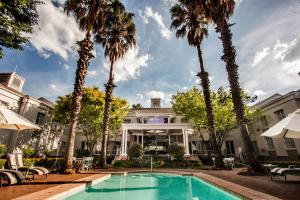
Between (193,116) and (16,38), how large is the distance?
820 inches

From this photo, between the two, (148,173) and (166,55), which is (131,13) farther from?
(148,173)

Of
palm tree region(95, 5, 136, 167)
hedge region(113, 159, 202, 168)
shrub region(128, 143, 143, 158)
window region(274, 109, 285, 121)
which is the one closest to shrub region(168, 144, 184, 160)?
hedge region(113, 159, 202, 168)

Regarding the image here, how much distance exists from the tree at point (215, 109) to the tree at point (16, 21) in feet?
64.0

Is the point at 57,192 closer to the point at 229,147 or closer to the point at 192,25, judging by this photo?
the point at 192,25

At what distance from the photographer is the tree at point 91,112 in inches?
930

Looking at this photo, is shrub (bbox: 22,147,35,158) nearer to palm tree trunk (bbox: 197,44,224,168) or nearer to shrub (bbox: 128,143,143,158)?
shrub (bbox: 128,143,143,158)

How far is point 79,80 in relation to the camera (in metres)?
14.4

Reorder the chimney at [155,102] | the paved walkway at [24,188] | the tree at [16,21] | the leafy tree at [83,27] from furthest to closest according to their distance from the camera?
1. the chimney at [155,102]
2. the leafy tree at [83,27]
3. the tree at [16,21]
4. the paved walkway at [24,188]

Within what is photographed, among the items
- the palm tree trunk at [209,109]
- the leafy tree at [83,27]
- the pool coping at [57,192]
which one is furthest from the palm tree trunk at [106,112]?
the palm tree trunk at [209,109]

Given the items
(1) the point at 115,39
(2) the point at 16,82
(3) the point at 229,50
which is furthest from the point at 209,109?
(2) the point at 16,82

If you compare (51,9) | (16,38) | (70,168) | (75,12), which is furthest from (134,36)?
(70,168)

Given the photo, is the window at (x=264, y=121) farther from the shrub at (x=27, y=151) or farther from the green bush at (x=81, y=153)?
the shrub at (x=27, y=151)

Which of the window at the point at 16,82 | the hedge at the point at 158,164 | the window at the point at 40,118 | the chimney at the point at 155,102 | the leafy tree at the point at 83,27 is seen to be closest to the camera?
the leafy tree at the point at 83,27

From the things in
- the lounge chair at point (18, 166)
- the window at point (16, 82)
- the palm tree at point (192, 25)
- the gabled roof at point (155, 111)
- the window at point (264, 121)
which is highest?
the palm tree at point (192, 25)
